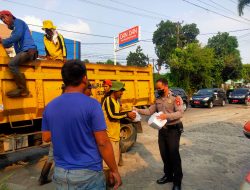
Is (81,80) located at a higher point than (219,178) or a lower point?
higher

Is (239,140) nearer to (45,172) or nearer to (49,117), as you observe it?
(45,172)

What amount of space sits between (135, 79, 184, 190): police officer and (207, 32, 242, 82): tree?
36096 millimetres

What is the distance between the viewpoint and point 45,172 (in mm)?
5566

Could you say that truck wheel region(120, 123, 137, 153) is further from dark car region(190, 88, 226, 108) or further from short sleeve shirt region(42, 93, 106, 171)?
dark car region(190, 88, 226, 108)

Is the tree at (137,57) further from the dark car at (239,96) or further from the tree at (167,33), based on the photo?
the dark car at (239,96)

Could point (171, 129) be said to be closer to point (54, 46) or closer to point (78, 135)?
point (78, 135)

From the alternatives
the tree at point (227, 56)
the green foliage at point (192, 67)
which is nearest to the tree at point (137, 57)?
the tree at point (227, 56)

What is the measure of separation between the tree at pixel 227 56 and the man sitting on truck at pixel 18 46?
36.2 meters

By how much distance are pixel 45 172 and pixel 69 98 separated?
355 cm

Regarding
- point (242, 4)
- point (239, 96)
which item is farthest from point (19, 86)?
point (239, 96)

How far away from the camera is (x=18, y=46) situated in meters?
→ 5.98

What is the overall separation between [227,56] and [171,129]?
41103 mm

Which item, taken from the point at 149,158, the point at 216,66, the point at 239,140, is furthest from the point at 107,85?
the point at 216,66

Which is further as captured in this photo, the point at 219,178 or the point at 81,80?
the point at 219,178
